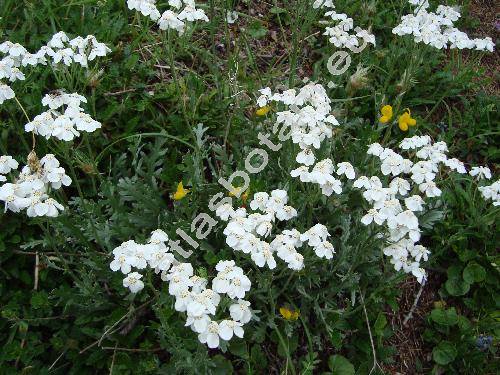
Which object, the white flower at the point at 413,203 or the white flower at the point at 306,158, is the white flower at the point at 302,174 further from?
the white flower at the point at 413,203

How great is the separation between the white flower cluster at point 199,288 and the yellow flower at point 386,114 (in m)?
1.49

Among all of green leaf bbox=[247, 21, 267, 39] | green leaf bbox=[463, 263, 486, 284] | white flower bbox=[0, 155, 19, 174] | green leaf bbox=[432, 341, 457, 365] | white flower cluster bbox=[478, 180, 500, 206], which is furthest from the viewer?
green leaf bbox=[247, 21, 267, 39]

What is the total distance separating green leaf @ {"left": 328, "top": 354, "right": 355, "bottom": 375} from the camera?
244 centimetres

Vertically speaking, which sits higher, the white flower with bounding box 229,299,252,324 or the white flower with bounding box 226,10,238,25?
the white flower with bounding box 226,10,238,25

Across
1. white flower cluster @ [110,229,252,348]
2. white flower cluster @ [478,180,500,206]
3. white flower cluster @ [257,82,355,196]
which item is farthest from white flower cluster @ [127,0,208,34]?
white flower cluster @ [478,180,500,206]

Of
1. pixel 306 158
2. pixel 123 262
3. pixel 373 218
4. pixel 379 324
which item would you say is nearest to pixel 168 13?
pixel 306 158

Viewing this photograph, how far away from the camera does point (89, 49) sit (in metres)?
2.46

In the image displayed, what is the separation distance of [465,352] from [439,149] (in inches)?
39.7

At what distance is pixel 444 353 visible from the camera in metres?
2.68

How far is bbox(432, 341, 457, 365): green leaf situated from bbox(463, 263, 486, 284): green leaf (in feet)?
1.21

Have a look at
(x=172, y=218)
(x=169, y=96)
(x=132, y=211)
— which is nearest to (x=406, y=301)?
(x=172, y=218)

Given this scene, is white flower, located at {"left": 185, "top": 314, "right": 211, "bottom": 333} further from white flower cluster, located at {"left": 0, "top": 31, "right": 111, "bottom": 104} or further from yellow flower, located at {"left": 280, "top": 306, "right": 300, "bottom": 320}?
white flower cluster, located at {"left": 0, "top": 31, "right": 111, "bottom": 104}

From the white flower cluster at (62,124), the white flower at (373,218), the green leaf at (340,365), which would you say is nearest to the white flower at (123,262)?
the white flower cluster at (62,124)

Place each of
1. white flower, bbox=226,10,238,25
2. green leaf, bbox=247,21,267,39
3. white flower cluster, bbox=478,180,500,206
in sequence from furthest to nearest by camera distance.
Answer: green leaf, bbox=247,21,267,39
white flower, bbox=226,10,238,25
white flower cluster, bbox=478,180,500,206
